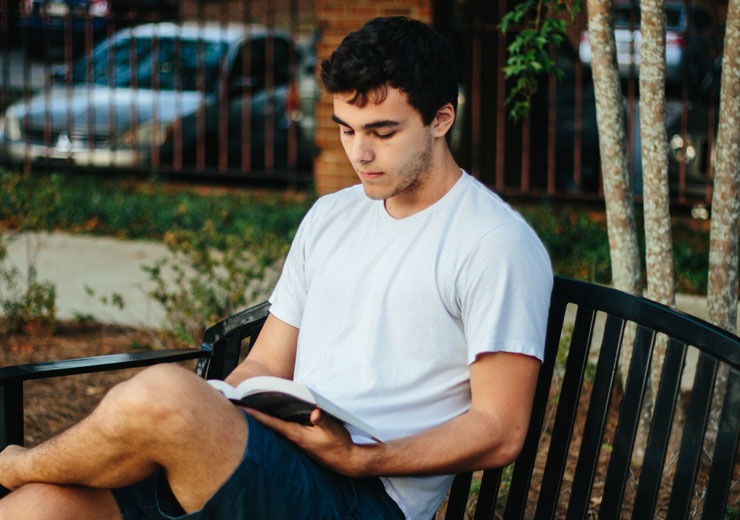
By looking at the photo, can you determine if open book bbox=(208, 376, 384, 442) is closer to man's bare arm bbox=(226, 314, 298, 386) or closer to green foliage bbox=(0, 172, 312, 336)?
man's bare arm bbox=(226, 314, 298, 386)

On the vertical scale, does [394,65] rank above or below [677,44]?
below

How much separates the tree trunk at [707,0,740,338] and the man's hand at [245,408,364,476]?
64.3 inches

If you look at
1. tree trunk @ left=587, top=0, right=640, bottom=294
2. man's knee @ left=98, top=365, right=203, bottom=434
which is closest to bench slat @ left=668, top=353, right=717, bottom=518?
man's knee @ left=98, top=365, right=203, bottom=434

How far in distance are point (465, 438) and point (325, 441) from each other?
29cm

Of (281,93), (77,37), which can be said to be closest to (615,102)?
(281,93)

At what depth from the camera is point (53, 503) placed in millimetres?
2516

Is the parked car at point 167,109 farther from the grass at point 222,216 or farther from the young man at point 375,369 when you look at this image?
the young man at point 375,369

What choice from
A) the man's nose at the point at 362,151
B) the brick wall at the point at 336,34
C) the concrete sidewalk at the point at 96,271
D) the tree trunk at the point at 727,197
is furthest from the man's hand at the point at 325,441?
the brick wall at the point at 336,34

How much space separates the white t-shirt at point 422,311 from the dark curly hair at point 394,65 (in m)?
0.24

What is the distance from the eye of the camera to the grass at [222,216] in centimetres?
659

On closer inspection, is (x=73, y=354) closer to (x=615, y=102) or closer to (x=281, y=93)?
(x=615, y=102)

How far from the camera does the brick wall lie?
782 centimetres

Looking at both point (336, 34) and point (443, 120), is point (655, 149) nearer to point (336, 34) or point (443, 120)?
point (443, 120)

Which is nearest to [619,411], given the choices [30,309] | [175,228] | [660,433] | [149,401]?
[660,433]
